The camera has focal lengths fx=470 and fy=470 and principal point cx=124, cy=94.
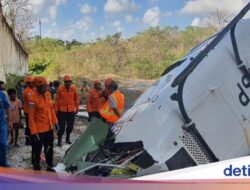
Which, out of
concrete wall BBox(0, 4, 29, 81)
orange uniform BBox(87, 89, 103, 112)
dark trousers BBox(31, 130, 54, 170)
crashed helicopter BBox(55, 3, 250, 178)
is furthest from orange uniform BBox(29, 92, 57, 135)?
concrete wall BBox(0, 4, 29, 81)

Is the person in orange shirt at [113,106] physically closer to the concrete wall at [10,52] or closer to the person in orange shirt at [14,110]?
the person in orange shirt at [14,110]

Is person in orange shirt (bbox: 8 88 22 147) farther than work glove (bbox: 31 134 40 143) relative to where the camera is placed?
Yes

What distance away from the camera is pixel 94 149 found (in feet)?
14.9

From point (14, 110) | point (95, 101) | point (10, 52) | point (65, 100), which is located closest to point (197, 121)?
point (65, 100)

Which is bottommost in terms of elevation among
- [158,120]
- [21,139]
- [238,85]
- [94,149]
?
[21,139]

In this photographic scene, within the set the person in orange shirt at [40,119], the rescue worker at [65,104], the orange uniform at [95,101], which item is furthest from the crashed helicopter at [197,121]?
the orange uniform at [95,101]

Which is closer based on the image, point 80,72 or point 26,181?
point 26,181

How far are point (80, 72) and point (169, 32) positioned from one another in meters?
10.3

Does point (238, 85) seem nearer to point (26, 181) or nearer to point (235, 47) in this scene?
point (235, 47)

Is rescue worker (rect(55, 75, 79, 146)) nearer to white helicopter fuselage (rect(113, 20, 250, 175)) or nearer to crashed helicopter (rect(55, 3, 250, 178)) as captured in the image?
crashed helicopter (rect(55, 3, 250, 178))

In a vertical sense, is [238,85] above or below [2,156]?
above

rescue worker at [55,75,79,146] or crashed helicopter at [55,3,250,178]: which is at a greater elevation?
crashed helicopter at [55,3,250,178]

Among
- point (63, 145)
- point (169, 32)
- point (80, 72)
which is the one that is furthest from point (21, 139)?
point (169, 32)

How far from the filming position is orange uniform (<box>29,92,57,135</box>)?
7.02 metres
